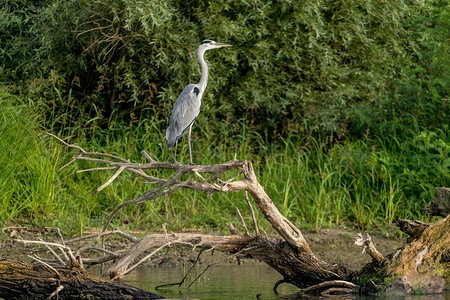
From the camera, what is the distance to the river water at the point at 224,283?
5602 mm

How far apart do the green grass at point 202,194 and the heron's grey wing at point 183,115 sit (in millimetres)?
1449

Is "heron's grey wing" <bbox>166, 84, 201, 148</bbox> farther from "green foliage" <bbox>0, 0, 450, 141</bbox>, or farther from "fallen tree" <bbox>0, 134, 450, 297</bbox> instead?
"green foliage" <bbox>0, 0, 450, 141</bbox>

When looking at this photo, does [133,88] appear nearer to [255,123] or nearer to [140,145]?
[140,145]

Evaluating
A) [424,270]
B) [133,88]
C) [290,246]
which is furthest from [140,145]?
[424,270]

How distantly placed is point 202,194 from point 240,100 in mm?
1987

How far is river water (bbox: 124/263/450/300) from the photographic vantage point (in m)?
5.60

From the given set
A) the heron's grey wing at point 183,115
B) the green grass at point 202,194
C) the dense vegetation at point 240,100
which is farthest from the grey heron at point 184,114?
the dense vegetation at point 240,100

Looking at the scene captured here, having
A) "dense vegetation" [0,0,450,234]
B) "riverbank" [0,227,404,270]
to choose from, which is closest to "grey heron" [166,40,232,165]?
"riverbank" [0,227,404,270]

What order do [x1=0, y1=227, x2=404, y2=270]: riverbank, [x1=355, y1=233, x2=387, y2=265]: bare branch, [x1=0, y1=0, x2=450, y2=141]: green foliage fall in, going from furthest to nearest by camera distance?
[x1=0, y1=0, x2=450, y2=141]: green foliage < [x1=0, y1=227, x2=404, y2=270]: riverbank < [x1=355, y1=233, x2=387, y2=265]: bare branch

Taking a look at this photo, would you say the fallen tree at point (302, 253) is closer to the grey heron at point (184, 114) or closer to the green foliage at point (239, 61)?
the grey heron at point (184, 114)

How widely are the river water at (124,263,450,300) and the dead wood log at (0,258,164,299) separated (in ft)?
2.07

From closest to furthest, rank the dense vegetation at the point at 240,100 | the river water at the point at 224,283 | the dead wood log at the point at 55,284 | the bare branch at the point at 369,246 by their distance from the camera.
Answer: the dead wood log at the point at 55,284, the bare branch at the point at 369,246, the river water at the point at 224,283, the dense vegetation at the point at 240,100

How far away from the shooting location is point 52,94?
9297mm

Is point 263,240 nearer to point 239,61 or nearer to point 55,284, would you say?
point 55,284
